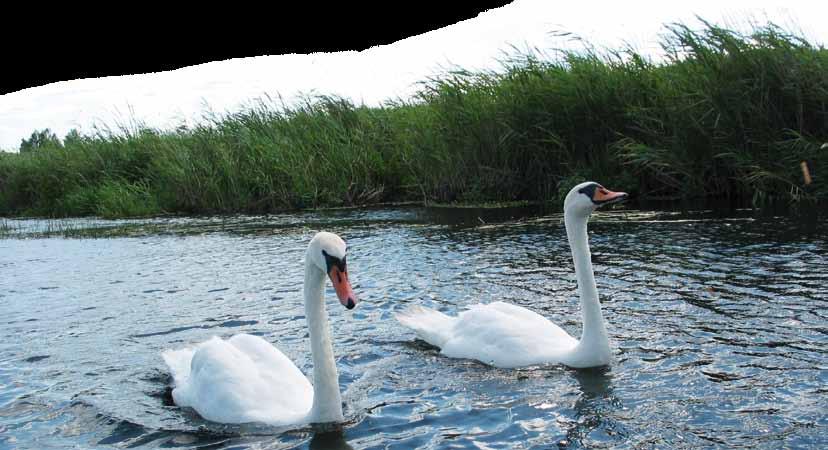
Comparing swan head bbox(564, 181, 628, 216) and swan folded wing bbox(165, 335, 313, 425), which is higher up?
swan head bbox(564, 181, 628, 216)

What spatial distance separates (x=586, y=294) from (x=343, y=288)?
7.53 ft

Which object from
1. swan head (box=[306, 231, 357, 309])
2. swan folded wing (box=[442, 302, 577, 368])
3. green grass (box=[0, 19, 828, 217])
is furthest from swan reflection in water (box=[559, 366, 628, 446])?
green grass (box=[0, 19, 828, 217])

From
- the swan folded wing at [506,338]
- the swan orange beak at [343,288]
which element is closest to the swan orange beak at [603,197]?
the swan folded wing at [506,338]

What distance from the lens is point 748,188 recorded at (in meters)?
13.5

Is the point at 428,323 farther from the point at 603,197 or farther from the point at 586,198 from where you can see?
the point at 603,197

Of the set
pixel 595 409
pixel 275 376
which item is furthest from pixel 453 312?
pixel 595 409

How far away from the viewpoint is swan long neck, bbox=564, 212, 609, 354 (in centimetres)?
617

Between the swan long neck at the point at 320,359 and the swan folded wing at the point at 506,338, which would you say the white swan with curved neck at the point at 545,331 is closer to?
the swan folded wing at the point at 506,338

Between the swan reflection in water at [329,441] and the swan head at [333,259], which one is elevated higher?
the swan head at [333,259]

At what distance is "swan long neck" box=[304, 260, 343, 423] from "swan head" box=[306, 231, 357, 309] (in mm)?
134

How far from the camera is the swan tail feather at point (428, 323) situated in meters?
7.09

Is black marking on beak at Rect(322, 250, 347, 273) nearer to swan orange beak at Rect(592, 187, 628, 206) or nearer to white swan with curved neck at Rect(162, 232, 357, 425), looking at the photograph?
white swan with curved neck at Rect(162, 232, 357, 425)

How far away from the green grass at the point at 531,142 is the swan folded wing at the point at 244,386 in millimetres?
9181

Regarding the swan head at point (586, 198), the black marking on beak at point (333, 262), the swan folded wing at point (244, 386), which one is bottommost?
the swan folded wing at point (244, 386)
